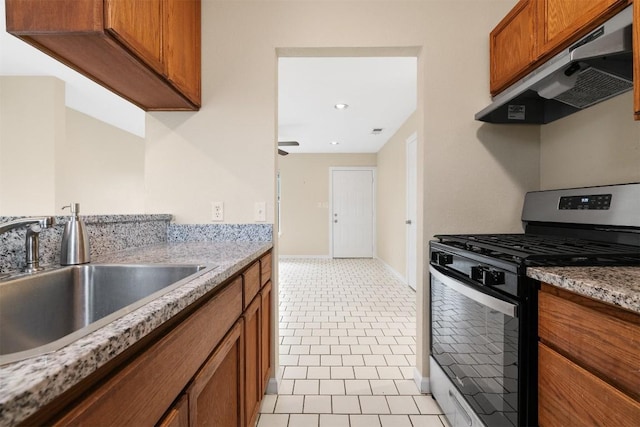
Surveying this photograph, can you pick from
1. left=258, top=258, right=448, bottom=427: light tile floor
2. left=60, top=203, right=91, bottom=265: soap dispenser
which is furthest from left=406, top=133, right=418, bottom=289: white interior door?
left=60, top=203, right=91, bottom=265: soap dispenser

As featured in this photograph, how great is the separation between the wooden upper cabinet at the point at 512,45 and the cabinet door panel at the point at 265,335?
1742mm

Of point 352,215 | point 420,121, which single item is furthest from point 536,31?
point 352,215

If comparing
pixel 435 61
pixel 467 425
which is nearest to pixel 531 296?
pixel 467 425

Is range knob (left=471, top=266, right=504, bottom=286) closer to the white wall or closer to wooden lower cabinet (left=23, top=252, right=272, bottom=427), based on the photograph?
the white wall

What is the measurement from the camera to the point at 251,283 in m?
1.36

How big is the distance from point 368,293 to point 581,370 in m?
3.22

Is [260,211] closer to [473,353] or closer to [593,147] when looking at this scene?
[473,353]

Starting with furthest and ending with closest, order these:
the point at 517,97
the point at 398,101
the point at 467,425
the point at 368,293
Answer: the point at 368,293 → the point at 398,101 → the point at 517,97 → the point at 467,425

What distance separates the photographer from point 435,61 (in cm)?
181

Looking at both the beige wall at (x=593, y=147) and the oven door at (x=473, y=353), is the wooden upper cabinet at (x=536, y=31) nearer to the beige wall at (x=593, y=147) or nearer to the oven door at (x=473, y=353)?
the beige wall at (x=593, y=147)

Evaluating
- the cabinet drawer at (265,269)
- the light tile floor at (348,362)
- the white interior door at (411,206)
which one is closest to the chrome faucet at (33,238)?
the cabinet drawer at (265,269)

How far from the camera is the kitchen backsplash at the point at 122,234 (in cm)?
95

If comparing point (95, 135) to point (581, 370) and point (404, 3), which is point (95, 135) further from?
point (581, 370)

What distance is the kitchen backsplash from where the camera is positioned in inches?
37.5
